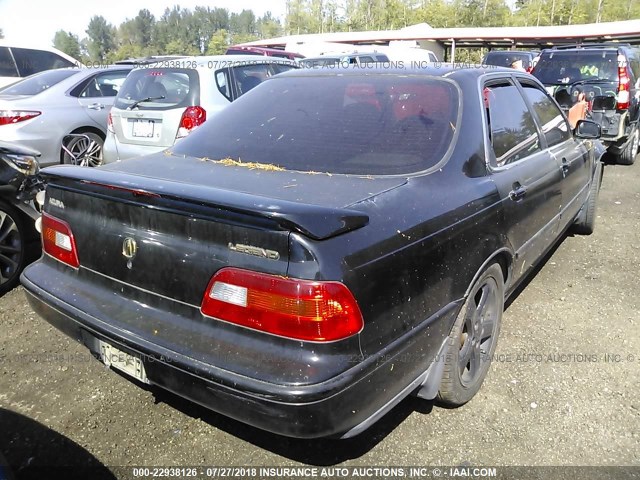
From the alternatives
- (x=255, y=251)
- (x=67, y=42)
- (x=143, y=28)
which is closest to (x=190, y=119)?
(x=255, y=251)

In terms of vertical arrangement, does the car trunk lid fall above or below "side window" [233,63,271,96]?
below

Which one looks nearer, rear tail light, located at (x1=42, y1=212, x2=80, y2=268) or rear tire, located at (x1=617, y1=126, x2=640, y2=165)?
rear tail light, located at (x1=42, y1=212, x2=80, y2=268)

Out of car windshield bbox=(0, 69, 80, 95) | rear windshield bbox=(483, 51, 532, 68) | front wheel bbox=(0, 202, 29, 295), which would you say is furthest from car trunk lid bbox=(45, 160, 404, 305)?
rear windshield bbox=(483, 51, 532, 68)

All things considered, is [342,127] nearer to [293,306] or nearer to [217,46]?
[293,306]

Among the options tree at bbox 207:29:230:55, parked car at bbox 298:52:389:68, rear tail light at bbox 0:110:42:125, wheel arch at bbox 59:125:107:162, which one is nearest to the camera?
rear tail light at bbox 0:110:42:125

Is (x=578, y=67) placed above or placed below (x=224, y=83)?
below

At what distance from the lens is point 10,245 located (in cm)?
414

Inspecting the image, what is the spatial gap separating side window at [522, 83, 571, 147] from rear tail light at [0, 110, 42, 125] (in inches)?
247

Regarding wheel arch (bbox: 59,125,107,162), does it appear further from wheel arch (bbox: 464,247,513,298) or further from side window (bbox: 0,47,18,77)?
wheel arch (bbox: 464,247,513,298)

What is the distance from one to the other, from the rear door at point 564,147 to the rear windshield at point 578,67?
4.90 m

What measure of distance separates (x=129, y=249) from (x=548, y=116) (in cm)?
322

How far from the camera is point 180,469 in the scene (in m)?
2.35

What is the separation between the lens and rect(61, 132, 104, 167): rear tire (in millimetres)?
7465

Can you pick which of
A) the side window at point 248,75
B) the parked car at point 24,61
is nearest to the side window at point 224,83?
the side window at point 248,75
